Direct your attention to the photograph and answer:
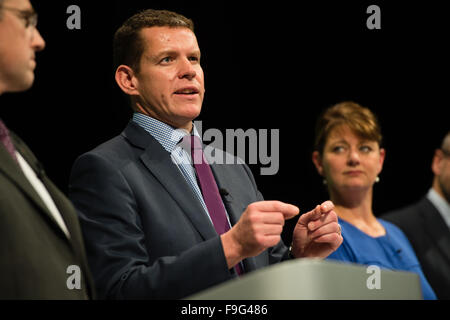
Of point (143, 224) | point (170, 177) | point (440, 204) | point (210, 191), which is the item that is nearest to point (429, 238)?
point (440, 204)

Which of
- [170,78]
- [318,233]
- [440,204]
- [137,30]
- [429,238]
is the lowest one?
[429,238]

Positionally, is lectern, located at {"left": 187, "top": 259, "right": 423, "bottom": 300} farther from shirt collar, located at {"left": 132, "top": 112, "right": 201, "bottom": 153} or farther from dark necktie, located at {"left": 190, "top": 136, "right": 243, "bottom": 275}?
shirt collar, located at {"left": 132, "top": 112, "right": 201, "bottom": 153}

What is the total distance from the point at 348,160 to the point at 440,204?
3.14 ft

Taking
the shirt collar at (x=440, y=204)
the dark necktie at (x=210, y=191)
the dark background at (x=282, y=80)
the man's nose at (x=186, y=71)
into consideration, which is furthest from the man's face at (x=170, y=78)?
the shirt collar at (x=440, y=204)

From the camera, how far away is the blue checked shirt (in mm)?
2158

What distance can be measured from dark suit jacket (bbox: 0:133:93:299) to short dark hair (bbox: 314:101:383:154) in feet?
6.26

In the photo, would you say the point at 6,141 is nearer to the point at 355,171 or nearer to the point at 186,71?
the point at 186,71

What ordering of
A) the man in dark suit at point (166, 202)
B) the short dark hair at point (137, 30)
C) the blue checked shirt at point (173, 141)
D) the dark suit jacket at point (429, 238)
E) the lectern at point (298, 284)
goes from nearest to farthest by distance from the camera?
the lectern at point (298, 284) < the man in dark suit at point (166, 202) < the blue checked shirt at point (173, 141) < the short dark hair at point (137, 30) < the dark suit jacket at point (429, 238)

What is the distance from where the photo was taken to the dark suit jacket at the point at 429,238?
139 inches

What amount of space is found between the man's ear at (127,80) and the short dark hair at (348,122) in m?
1.28

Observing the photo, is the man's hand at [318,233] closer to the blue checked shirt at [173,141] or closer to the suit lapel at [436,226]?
the blue checked shirt at [173,141]

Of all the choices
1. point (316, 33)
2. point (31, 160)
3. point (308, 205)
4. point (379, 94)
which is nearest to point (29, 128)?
point (31, 160)

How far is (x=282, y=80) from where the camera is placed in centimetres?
357

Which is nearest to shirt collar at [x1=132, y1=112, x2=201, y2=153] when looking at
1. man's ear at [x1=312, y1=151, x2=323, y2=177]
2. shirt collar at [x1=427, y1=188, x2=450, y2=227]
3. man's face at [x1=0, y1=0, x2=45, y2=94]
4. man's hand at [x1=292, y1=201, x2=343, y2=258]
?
man's hand at [x1=292, y1=201, x2=343, y2=258]
